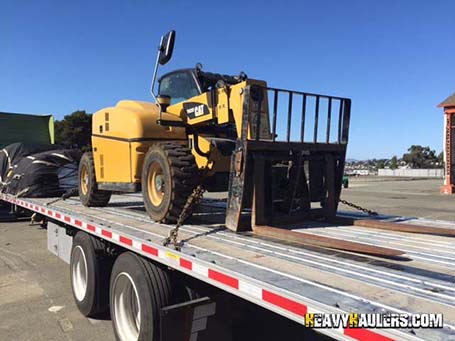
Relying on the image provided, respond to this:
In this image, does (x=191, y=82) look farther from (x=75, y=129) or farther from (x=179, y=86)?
(x=75, y=129)

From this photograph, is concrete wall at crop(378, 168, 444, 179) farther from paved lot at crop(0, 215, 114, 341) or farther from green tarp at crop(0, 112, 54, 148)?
paved lot at crop(0, 215, 114, 341)

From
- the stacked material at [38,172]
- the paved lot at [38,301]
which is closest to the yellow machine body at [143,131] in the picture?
the paved lot at [38,301]

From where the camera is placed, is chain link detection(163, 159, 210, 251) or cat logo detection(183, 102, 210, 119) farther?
cat logo detection(183, 102, 210, 119)

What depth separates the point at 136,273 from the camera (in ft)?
13.3

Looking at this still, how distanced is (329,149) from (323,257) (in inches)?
86.2

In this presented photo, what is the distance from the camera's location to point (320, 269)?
2.88m

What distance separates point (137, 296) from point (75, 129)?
40886mm

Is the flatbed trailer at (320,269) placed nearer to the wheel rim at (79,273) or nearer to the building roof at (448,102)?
the wheel rim at (79,273)

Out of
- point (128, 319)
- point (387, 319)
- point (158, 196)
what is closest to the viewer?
point (387, 319)

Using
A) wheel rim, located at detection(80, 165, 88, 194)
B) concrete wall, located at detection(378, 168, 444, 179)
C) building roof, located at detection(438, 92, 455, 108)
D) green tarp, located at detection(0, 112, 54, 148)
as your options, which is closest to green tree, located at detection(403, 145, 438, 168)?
concrete wall, located at detection(378, 168, 444, 179)

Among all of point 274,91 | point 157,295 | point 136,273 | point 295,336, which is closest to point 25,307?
point 136,273

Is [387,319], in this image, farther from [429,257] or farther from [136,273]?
[136,273]

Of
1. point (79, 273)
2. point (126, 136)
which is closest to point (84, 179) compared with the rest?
point (126, 136)

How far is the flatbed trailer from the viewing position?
2.19m
